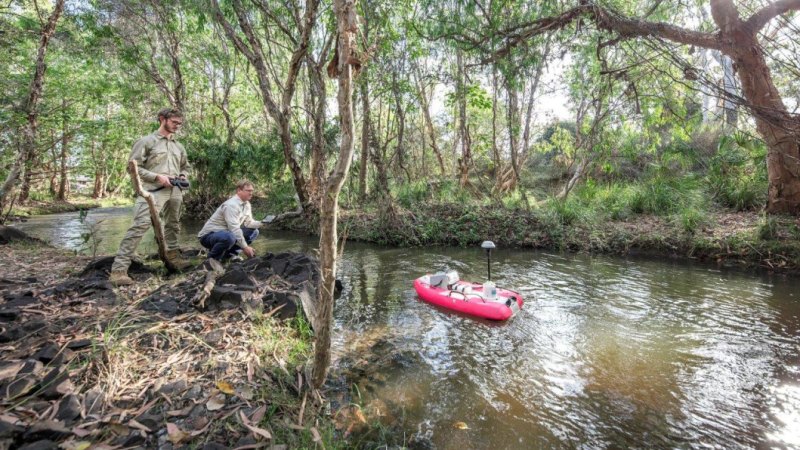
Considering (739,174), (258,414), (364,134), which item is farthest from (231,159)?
(739,174)

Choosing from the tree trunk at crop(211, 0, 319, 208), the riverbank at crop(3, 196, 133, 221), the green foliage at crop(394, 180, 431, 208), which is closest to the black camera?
the tree trunk at crop(211, 0, 319, 208)

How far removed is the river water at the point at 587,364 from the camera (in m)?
2.67

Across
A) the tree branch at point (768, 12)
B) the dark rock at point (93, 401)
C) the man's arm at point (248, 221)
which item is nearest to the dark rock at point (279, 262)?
the man's arm at point (248, 221)

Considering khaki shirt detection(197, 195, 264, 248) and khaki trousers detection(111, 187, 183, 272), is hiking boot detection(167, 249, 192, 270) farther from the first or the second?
khaki shirt detection(197, 195, 264, 248)

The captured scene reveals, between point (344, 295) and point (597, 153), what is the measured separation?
8404 millimetres

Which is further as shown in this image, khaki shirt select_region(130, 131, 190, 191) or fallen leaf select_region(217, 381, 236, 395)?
khaki shirt select_region(130, 131, 190, 191)

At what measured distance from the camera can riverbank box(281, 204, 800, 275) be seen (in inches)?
268

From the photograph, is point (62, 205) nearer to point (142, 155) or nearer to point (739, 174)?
point (142, 155)

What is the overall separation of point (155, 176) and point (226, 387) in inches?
121

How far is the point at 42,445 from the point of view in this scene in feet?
5.63

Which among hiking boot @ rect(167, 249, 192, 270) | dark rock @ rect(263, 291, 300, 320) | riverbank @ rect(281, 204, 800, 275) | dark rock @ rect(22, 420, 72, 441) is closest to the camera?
dark rock @ rect(22, 420, 72, 441)

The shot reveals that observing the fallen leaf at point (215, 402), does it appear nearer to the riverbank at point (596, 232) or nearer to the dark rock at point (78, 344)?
the dark rock at point (78, 344)

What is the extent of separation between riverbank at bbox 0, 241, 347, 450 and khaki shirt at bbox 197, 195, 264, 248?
1461mm

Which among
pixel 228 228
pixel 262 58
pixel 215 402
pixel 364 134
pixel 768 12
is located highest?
pixel 262 58
